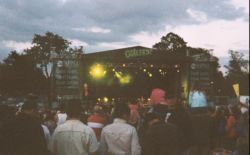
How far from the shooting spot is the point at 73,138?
550cm

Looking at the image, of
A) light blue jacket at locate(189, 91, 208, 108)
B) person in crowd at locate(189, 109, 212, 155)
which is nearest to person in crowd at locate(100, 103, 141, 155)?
person in crowd at locate(189, 109, 212, 155)

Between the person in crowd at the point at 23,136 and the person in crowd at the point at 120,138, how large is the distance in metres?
0.90

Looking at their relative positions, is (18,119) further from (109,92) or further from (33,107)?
(109,92)

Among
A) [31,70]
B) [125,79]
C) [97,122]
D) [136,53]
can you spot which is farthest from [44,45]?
[97,122]

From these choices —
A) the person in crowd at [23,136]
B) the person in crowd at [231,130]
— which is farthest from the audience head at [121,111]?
the person in crowd at [231,130]

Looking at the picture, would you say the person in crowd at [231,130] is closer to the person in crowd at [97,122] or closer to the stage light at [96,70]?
the person in crowd at [97,122]

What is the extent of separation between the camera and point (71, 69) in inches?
926

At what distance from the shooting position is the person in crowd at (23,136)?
520cm

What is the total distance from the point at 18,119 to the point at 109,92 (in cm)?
2384

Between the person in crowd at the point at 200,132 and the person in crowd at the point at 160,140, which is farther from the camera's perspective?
the person in crowd at the point at 200,132

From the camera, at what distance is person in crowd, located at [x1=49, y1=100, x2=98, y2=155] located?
18.1 feet

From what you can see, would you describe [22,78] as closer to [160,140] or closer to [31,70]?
[31,70]

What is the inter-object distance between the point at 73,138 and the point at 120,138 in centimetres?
63

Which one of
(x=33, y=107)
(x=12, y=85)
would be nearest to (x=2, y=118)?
(x=33, y=107)
